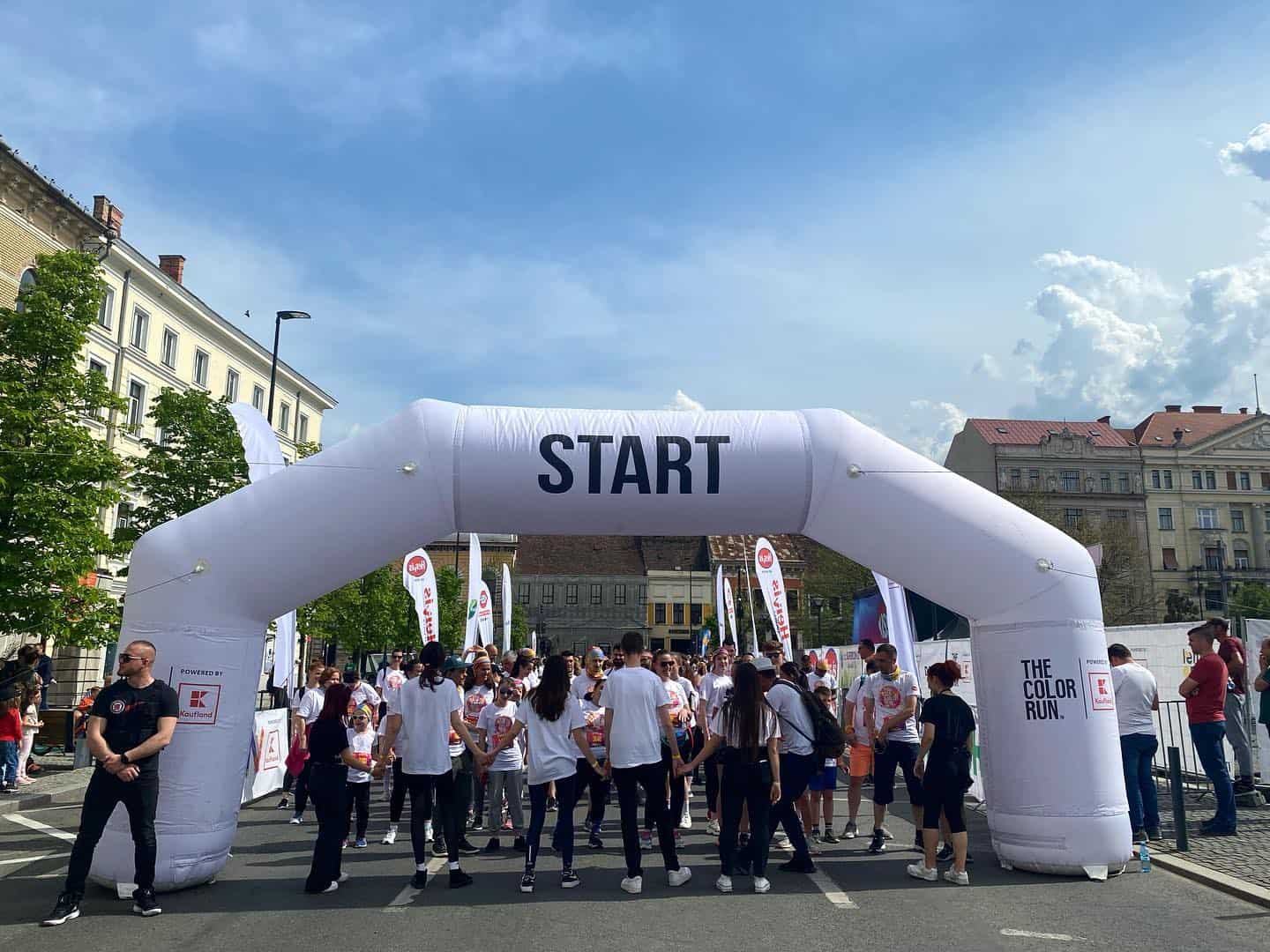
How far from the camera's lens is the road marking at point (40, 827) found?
31.4 feet

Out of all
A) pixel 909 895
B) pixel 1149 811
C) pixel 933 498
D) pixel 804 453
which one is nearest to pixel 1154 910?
pixel 909 895

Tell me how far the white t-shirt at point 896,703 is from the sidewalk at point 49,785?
9.23 metres

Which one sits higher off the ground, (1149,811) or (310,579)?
(310,579)

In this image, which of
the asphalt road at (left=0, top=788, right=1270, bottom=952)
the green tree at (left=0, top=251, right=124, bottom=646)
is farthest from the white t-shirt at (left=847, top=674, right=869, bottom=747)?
the green tree at (left=0, top=251, right=124, bottom=646)

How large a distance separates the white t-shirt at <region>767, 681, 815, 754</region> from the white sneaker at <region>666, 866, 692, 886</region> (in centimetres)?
119

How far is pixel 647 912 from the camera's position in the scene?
258 inches

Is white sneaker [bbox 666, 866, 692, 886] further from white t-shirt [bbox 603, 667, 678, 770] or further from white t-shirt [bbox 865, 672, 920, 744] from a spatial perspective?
white t-shirt [bbox 865, 672, 920, 744]

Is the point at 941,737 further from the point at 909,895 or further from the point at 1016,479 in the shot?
the point at 1016,479

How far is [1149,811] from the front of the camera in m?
8.85

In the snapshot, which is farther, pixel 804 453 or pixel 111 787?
pixel 804 453

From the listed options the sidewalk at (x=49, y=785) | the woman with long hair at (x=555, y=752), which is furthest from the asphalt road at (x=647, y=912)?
the sidewalk at (x=49, y=785)

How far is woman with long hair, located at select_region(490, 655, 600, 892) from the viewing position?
23.8 feet

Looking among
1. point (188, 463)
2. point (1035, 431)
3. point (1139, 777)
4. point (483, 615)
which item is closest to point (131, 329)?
point (188, 463)

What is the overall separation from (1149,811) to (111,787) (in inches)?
338
